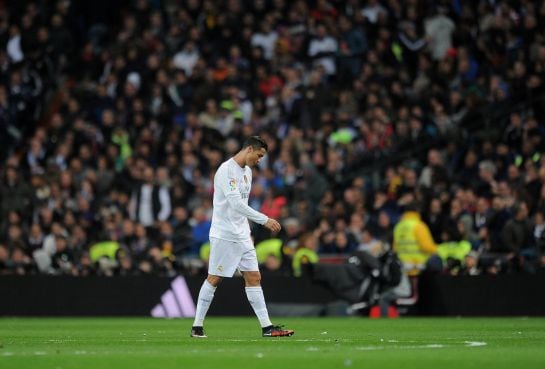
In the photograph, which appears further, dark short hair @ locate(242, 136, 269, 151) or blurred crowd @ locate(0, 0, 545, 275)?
blurred crowd @ locate(0, 0, 545, 275)

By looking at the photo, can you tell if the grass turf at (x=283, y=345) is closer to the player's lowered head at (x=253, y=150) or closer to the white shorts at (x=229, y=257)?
the white shorts at (x=229, y=257)

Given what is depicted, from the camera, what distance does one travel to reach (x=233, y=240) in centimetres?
1583

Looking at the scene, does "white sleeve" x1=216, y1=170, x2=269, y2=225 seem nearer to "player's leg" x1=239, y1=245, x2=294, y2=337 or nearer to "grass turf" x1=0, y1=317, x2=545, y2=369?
"player's leg" x1=239, y1=245, x2=294, y2=337

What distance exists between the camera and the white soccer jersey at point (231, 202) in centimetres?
1559

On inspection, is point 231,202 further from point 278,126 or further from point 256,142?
point 278,126

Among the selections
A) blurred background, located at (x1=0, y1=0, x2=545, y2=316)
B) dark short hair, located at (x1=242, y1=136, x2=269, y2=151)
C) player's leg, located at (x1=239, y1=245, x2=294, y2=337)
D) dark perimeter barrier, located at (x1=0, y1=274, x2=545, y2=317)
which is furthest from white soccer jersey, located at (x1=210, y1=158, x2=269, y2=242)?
dark perimeter barrier, located at (x1=0, y1=274, x2=545, y2=317)

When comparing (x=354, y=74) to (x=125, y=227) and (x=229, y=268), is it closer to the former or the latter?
(x=125, y=227)

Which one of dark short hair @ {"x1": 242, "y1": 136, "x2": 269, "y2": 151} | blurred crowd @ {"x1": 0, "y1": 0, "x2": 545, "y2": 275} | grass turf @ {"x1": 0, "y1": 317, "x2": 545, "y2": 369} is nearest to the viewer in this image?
grass turf @ {"x1": 0, "y1": 317, "x2": 545, "y2": 369}

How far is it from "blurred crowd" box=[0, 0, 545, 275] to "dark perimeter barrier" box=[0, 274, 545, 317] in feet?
1.41

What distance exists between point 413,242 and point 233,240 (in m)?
8.51

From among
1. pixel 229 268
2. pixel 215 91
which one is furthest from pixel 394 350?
pixel 215 91

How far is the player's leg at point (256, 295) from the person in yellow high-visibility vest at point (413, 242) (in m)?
8.03

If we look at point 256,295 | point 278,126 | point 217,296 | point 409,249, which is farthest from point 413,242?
point 256,295

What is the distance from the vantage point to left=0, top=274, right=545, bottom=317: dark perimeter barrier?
77.0 feet
